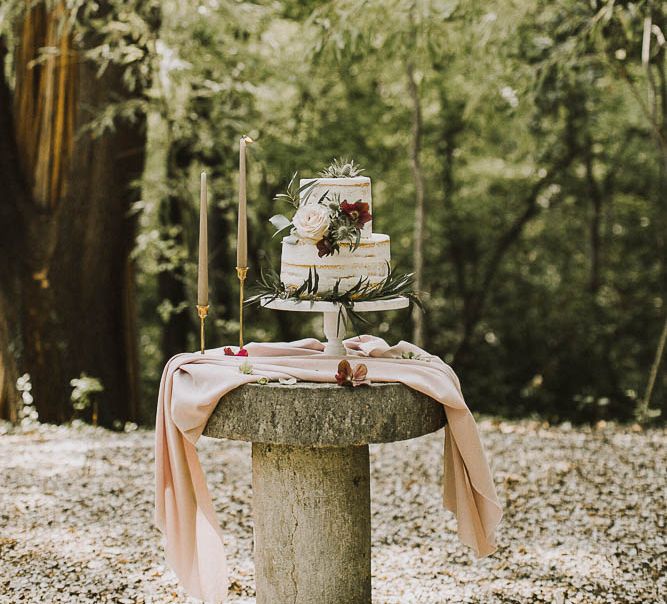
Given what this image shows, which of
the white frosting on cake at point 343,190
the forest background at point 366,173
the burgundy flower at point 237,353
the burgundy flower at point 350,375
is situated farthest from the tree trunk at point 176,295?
the burgundy flower at point 350,375

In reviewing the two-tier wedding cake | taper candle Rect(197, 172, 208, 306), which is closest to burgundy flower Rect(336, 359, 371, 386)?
the two-tier wedding cake

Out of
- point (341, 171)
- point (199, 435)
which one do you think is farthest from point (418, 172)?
point (199, 435)

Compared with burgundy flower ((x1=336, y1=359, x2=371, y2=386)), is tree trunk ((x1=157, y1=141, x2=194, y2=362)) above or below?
below

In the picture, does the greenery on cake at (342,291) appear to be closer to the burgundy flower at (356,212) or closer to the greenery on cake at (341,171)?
the burgundy flower at (356,212)

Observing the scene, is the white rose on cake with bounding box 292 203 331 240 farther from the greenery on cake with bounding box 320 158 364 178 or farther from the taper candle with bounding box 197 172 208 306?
the taper candle with bounding box 197 172 208 306

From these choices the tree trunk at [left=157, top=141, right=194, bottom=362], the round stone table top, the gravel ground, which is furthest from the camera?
the tree trunk at [left=157, top=141, right=194, bottom=362]

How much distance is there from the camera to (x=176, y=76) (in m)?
7.30

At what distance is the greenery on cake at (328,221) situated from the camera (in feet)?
10.3

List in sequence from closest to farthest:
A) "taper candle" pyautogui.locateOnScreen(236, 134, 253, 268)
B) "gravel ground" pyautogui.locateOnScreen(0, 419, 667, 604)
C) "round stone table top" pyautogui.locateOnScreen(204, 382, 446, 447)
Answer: "round stone table top" pyautogui.locateOnScreen(204, 382, 446, 447) → "taper candle" pyautogui.locateOnScreen(236, 134, 253, 268) → "gravel ground" pyautogui.locateOnScreen(0, 419, 667, 604)

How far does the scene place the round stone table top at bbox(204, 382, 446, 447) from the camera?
9.98 feet

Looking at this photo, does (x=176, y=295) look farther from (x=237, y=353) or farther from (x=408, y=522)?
(x=237, y=353)

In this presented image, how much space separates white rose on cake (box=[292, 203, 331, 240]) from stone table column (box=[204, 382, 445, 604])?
52 cm

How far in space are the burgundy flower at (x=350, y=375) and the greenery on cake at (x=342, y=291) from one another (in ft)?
0.66

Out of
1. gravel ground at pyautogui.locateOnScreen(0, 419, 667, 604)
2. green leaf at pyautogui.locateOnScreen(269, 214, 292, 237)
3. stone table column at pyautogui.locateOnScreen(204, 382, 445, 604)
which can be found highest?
green leaf at pyautogui.locateOnScreen(269, 214, 292, 237)
